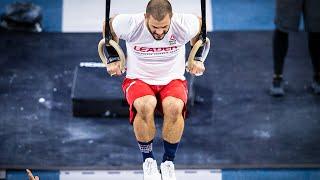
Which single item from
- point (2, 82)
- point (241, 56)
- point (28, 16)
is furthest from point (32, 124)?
point (241, 56)

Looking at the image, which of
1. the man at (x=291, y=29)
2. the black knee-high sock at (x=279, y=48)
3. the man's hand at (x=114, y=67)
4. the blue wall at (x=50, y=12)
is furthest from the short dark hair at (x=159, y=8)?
the blue wall at (x=50, y=12)

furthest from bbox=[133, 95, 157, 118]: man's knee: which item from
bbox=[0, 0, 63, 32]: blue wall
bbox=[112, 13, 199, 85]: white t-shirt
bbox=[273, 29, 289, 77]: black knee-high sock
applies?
bbox=[0, 0, 63, 32]: blue wall

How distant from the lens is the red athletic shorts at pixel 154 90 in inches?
300

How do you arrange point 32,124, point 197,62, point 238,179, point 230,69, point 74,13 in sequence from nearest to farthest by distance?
1. point 197,62
2. point 238,179
3. point 32,124
4. point 230,69
5. point 74,13

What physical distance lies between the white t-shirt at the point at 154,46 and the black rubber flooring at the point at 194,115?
189 cm

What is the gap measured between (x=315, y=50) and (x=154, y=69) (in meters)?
3.05

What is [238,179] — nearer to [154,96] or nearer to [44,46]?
[154,96]

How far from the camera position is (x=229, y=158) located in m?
9.69

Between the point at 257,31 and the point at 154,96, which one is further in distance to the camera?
the point at 257,31

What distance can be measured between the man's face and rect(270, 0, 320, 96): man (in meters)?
2.85

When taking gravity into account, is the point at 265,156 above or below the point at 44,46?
below

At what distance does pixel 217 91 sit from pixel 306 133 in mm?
1064

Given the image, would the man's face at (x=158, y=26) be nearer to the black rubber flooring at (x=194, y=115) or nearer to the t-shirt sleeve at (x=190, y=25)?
the t-shirt sleeve at (x=190, y=25)

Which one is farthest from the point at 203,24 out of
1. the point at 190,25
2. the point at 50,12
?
the point at 50,12
